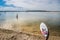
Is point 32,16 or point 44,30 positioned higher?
point 32,16

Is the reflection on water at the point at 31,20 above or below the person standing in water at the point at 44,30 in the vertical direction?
above

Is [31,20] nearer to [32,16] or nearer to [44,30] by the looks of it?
[32,16]

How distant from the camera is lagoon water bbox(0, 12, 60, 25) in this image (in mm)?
1651

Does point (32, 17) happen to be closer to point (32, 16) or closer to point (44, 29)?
point (32, 16)

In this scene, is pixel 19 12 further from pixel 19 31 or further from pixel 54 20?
pixel 54 20

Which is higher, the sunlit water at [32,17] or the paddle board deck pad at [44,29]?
the sunlit water at [32,17]

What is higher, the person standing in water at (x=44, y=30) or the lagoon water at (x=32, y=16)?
the lagoon water at (x=32, y=16)

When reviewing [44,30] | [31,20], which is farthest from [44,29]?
[31,20]

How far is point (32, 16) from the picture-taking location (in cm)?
A: 166

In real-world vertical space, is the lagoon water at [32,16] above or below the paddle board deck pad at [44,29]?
above

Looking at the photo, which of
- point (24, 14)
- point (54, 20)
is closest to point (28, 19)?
point (24, 14)

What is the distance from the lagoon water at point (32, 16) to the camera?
1.65m

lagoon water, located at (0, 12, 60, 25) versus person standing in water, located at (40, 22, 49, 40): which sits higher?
lagoon water, located at (0, 12, 60, 25)

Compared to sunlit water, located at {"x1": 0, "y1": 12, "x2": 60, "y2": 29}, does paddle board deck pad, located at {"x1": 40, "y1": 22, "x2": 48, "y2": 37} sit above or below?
below
